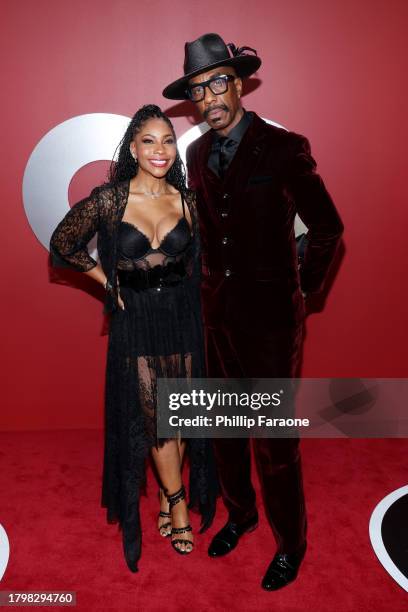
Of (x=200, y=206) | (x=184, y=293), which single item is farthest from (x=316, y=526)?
(x=200, y=206)

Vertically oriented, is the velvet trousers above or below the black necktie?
below

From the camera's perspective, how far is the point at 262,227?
228 cm

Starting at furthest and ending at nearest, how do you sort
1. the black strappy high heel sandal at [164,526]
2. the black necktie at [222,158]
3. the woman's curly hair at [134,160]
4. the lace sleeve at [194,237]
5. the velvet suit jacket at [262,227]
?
1. the black strappy high heel sandal at [164,526]
2. the lace sleeve at [194,237]
3. the woman's curly hair at [134,160]
4. the black necktie at [222,158]
5. the velvet suit jacket at [262,227]

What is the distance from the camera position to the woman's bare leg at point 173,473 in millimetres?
2697

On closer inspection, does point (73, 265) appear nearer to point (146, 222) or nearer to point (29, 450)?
point (146, 222)

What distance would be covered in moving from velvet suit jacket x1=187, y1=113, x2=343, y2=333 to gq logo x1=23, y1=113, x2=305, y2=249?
0.99 m

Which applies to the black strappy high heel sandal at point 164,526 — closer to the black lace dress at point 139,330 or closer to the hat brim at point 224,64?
the black lace dress at point 139,330

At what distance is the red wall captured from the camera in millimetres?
3191

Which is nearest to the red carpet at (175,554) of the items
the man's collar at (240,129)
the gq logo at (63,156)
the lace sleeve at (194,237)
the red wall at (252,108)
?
the red wall at (252,108)

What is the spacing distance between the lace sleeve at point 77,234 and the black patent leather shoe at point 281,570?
153cm

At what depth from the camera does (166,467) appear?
8.90 ft

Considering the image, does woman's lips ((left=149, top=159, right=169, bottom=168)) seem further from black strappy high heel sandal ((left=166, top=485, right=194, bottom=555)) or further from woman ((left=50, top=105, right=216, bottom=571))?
black strappy high heel sandal ((left=166, top=485, right=194, bottom=555))

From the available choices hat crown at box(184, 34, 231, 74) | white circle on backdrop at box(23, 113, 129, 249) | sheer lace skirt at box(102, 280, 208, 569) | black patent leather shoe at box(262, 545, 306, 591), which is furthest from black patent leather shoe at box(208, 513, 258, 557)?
hat crown at box(184, 34, 231, 74)

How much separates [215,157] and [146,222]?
1.29 feet
